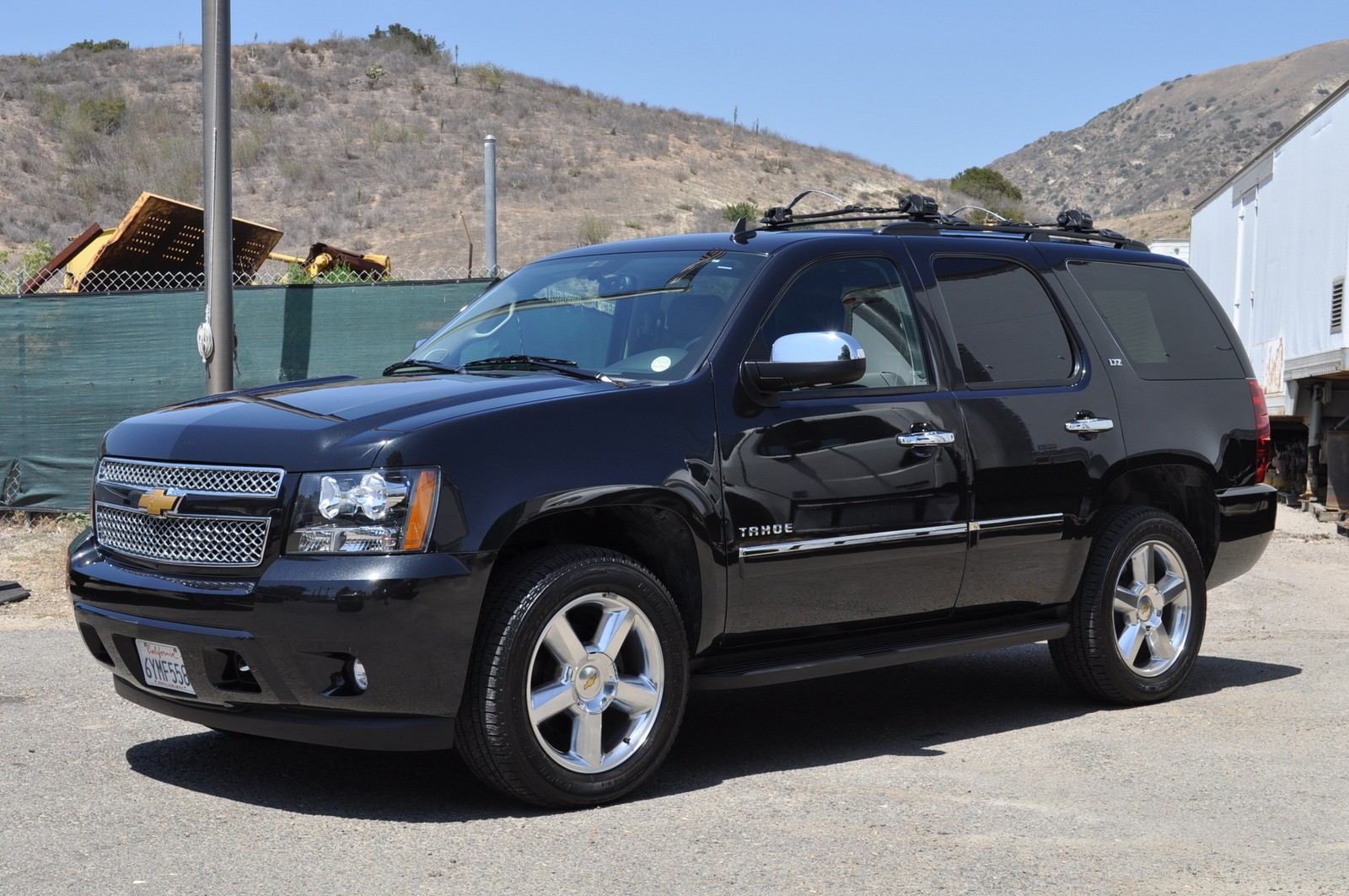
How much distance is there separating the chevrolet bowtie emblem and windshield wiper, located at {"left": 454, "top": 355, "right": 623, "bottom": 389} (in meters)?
1.26

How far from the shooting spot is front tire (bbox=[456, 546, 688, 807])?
4.57 m

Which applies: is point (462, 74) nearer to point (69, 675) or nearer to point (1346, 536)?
point (1346, 536)

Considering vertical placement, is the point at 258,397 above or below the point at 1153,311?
below

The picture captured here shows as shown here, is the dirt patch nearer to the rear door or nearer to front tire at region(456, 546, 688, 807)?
front tire at region(456, 546, 688, 807)

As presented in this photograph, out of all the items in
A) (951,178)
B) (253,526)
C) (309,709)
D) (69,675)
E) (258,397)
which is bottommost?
(69,675)

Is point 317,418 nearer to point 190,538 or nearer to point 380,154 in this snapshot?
point 190,538

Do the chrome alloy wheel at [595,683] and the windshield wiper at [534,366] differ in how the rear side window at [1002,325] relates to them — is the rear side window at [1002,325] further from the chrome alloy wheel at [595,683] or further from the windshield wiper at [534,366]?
the chrome alloy wheel at [595,683]

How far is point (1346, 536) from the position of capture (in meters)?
13.9

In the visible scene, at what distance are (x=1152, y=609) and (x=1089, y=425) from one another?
37.6 inches

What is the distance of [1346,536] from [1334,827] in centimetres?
1004

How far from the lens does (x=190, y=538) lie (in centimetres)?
464

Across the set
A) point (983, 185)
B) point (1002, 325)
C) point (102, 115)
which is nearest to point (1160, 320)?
point (1002, 325)

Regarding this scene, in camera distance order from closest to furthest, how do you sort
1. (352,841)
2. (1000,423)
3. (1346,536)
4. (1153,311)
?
(352,841) < (1000,423) < (1153,311) < (1346,536)

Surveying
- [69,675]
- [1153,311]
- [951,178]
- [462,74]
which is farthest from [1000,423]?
[951,178]
